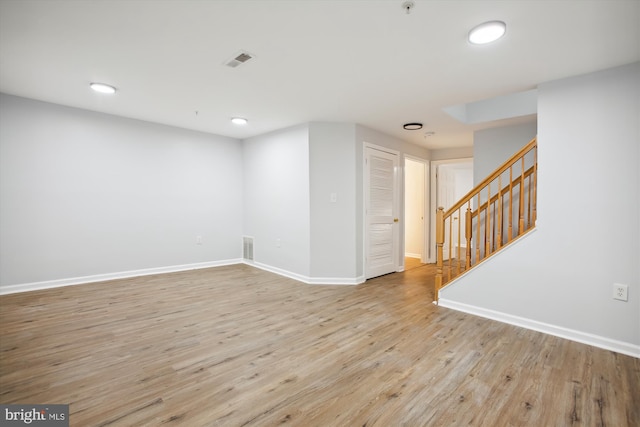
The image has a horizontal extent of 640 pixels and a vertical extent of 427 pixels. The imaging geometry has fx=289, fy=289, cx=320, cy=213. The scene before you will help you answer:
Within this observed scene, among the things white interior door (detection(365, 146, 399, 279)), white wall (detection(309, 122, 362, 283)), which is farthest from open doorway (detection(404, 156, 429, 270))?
white wall (detection(309, 122, 362, 283))

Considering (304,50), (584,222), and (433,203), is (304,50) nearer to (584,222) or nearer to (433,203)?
(584,222)

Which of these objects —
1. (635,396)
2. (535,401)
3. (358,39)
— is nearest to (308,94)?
(358,39)

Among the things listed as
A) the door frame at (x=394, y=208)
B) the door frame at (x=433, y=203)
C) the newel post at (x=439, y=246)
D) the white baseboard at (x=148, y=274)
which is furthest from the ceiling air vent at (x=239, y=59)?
the door frame at (x=433, y=203)

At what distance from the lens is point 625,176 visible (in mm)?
2375

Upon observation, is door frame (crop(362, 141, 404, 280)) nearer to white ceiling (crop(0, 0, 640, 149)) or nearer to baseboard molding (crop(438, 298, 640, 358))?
white ceiling (crop(0, 0, 640, 149))

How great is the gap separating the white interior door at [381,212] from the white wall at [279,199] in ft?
3.18

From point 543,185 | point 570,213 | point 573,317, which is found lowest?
point 573,317

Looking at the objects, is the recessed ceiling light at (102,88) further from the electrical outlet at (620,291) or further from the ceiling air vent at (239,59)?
the electrical outlet at (620,291)

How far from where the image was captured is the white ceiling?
1856 mm

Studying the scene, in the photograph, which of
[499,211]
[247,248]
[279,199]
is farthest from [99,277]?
[499,211]

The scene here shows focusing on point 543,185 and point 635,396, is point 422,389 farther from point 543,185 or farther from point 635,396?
point 543,185

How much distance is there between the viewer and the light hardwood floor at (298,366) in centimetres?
164

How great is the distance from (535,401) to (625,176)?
1984 millimetres

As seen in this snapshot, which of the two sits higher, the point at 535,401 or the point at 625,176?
the point at 625,176
